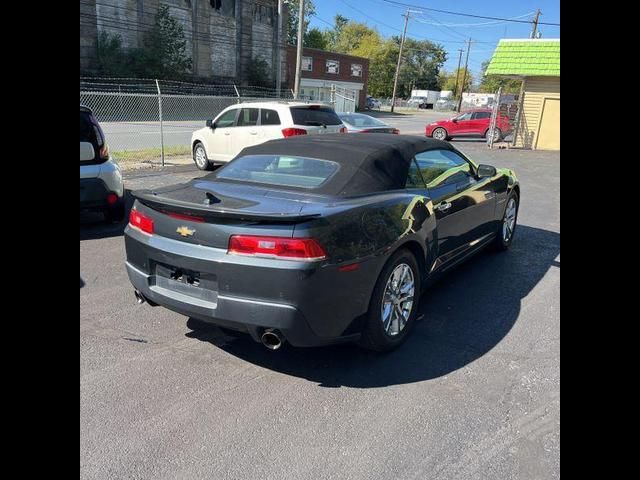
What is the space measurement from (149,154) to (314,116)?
523 cm

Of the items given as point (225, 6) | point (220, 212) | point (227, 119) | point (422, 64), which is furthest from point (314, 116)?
point (422, 64)

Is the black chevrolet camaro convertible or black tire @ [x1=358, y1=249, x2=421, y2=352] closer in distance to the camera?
the black chevrolet camaro convertible

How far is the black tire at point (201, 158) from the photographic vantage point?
12.2 m

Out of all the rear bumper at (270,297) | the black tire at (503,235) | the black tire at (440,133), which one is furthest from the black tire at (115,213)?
the black tire at (440,133)

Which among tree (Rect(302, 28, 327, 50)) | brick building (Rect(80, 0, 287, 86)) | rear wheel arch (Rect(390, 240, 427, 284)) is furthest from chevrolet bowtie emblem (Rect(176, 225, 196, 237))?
tree (Rect(302, 28, 327, 50))

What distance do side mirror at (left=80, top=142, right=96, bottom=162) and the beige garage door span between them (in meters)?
18.6

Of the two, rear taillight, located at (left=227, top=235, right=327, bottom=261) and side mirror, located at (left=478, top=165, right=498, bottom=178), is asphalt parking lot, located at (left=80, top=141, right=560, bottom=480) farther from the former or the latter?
side mirror, located at (left=478, top=165, right=498, bottom=178)

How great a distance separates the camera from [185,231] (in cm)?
314

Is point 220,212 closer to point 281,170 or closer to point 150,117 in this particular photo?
point 281,170

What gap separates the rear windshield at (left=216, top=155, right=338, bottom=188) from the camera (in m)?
3.79

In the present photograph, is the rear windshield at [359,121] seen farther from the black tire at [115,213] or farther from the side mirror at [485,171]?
the side mirror at [485,171]

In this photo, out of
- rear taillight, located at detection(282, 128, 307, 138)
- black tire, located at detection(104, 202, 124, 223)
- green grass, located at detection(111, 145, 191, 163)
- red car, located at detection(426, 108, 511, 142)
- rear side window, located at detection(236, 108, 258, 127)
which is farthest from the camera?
red car, located at detection(426, 108, 511, 142)

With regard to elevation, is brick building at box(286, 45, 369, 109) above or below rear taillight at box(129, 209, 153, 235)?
above

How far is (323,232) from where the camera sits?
2.92 meters
